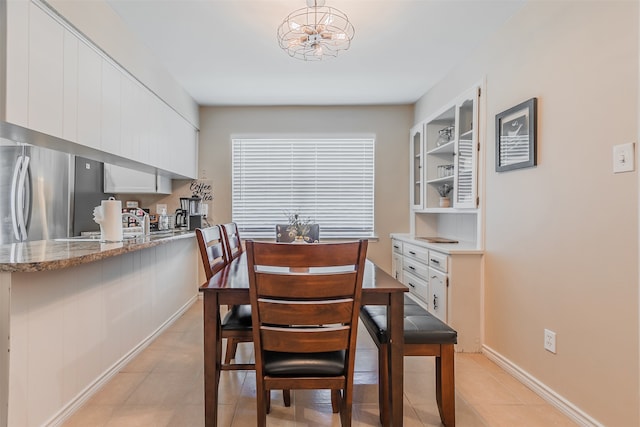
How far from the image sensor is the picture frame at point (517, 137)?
7.12 ft

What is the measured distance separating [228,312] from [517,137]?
2288 mm

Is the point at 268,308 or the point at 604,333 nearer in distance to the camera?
the point at 268,308

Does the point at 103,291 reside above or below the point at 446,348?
above

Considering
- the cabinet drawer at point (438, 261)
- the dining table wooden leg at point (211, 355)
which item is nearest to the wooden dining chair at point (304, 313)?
the dining table wooden leg at point (211, 355)

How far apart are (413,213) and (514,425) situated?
2.75 meters

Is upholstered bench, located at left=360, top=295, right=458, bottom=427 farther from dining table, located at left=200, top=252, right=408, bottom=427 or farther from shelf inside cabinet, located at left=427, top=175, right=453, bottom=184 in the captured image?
shelf inside cabinet, located at left=427, top=175, right=453, bottom=184

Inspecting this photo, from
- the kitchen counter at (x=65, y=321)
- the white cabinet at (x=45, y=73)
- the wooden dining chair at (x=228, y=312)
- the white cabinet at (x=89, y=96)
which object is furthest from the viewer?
the white cabinet at (x=89, y=96)

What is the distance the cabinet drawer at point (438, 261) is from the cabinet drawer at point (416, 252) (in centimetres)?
10

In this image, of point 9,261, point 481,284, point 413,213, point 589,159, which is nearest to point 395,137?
point 413,213

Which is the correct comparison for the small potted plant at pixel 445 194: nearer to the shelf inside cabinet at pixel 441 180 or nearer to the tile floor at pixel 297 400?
the shelf inside cabinet at pixel 441 180

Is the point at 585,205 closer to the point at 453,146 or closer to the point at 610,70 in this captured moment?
the point at 610,70

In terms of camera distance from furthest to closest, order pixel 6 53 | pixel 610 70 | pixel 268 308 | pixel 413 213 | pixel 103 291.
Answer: pixel 413 213 → pixel 103 291 → pixel 610 70 → pixel 6 53 → pixel 268 308

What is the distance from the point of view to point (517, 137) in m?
2.33

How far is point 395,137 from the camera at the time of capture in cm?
441
